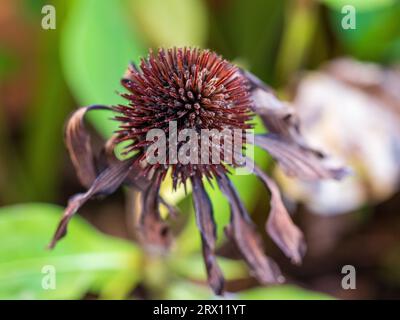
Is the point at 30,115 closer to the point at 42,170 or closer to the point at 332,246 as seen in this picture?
the point at 42,170

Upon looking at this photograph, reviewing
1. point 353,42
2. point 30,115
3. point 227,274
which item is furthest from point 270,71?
point 30,115

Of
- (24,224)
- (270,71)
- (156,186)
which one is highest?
(270,71)

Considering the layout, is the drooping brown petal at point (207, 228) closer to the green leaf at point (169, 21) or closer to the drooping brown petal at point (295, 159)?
the drooping brown petal at point (295, 159)

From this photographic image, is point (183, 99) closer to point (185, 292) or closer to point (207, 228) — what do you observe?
point (207, 228)

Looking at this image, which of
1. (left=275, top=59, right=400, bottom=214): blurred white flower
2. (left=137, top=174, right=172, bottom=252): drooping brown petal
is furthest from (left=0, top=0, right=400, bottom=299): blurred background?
(left=137, top=174, right=172, bottom=252): drooping brown petal

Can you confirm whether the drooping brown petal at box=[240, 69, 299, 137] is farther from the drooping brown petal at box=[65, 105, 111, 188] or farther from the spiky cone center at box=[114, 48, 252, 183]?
the drooping brown petal at box=[65, 105, 111, 188]

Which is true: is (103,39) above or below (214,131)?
above
